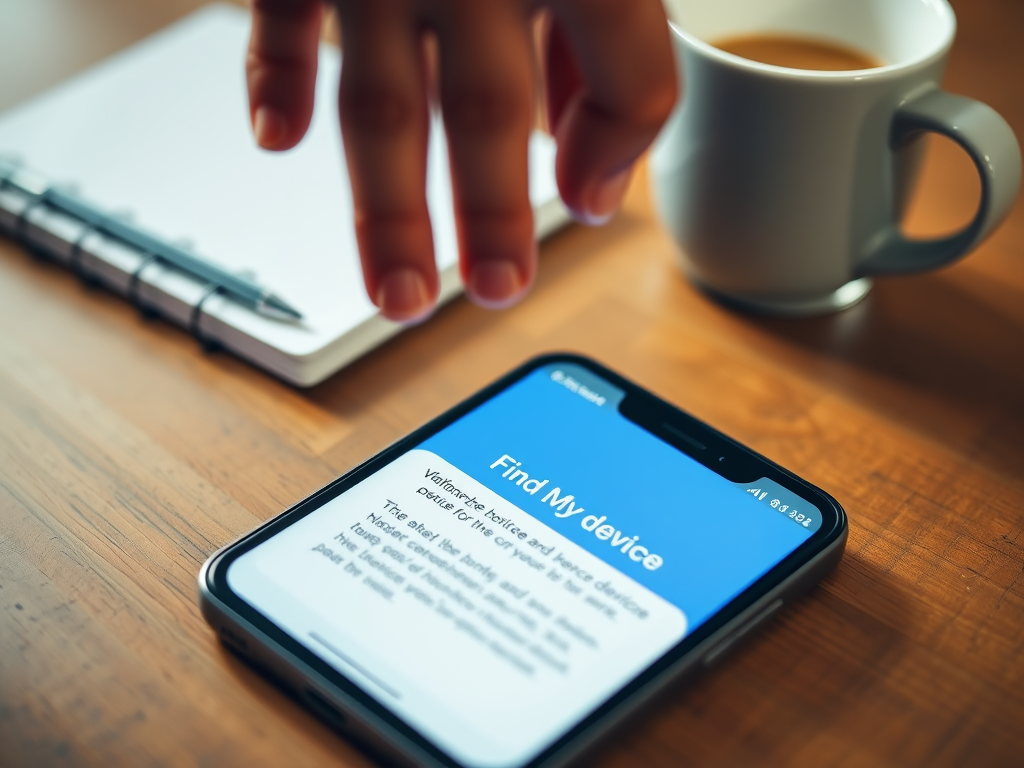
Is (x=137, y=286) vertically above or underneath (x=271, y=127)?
underneath

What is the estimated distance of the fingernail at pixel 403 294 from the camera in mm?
277

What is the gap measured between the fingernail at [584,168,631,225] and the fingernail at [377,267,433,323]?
0.20ft

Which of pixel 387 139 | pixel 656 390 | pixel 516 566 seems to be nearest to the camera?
pixel 387 139

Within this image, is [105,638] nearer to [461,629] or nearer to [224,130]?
[461,629]

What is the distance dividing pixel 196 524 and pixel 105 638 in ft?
0.18

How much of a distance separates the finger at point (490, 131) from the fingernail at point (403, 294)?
0.01m

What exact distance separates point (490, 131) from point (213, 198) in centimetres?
31

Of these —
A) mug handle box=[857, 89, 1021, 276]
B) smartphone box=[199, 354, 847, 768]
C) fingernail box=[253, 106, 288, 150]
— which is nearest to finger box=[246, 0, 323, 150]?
fingernail box=[253, 106, 288, 150]

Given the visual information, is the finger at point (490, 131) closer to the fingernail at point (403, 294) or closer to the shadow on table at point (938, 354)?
the fingernail at point (403, 294)

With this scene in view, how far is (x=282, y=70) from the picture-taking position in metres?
0.32

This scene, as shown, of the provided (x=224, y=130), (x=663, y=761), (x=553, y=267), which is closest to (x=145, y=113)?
(x=224, y=130)

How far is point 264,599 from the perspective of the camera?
354mm

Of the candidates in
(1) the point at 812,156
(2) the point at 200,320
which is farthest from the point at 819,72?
(2) the point at 200,320

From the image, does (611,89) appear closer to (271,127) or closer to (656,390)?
(271,127)
